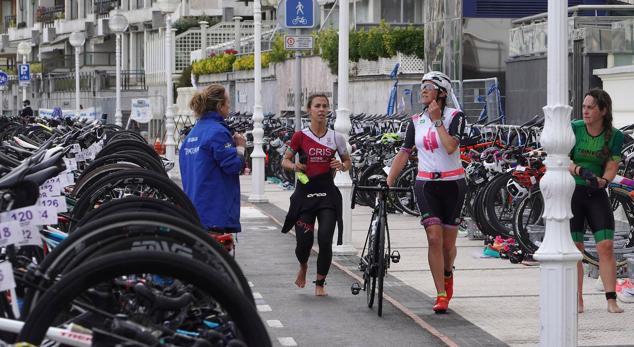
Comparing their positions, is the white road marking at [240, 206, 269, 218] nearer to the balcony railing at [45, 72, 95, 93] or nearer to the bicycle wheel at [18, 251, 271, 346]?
the bicycle wheel at [18, 251, 271, 346]

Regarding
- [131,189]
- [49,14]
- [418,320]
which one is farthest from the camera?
[49,14]

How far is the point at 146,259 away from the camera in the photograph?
5.60 meters

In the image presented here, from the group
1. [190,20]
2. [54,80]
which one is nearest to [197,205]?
[190,20]

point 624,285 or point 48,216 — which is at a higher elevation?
point 48,216

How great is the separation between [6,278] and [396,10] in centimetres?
4279

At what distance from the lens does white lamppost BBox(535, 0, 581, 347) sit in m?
8.92

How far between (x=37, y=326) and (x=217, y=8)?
69.8 m

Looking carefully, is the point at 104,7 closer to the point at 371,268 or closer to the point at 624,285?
the point at 624,285

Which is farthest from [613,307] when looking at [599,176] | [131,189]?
[131,189]

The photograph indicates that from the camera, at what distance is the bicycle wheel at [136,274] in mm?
5594

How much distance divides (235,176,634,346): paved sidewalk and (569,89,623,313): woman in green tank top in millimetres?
427

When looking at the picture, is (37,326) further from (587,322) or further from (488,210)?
(488,210)

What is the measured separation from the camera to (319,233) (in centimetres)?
1317

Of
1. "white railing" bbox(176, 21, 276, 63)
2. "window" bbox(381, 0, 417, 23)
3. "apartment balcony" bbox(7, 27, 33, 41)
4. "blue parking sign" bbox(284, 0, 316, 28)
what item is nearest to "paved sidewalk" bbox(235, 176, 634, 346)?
"blue parking sign" bbox(284, 0, 316, 28)
